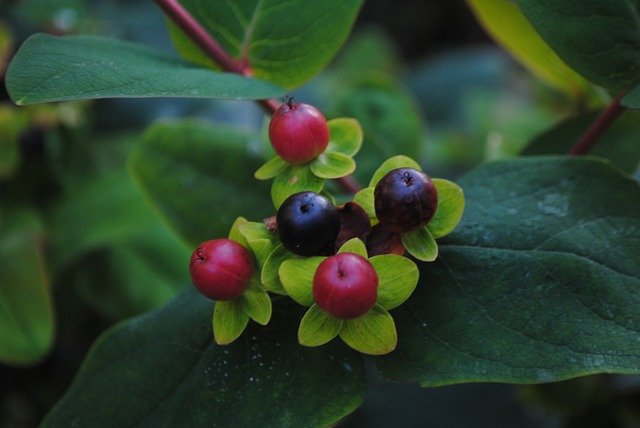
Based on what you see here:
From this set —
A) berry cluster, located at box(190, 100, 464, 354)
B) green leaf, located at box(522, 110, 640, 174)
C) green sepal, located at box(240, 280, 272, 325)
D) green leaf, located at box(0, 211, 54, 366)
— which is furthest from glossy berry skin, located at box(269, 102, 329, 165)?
A: green leaf, located at box(0, 211, 54, 366)

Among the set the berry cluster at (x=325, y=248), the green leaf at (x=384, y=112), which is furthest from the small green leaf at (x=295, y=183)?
the green leaf at (x=384, y=112)

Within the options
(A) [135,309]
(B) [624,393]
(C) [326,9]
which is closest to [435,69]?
(B) [624,393]

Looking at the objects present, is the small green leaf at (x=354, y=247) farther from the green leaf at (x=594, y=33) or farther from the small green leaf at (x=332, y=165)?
the green leaf at (x=594, y=33)

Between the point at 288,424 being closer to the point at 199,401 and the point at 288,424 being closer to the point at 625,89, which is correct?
the point at 199,401

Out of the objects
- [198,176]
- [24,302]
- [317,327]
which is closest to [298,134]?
[317,327]

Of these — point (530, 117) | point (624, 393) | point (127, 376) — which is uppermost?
point (127, 376)

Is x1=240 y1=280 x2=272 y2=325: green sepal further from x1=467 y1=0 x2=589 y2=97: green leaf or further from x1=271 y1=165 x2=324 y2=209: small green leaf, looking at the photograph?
x1=467 y1=0 x2=589 y2=97: green leaf
